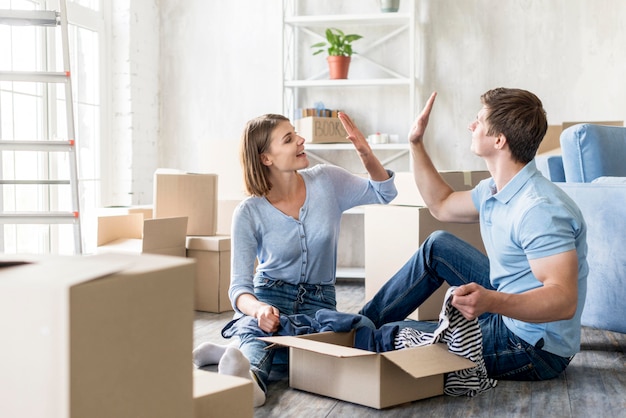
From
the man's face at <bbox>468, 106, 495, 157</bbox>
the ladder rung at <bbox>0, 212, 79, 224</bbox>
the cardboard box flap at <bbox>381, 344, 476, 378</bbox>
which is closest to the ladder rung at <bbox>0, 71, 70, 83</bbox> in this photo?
the ladder rung at <bbox>0, 212, 79, 224</bbox>

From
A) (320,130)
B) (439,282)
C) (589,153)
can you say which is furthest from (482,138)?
(320,130)

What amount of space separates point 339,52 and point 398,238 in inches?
65.2

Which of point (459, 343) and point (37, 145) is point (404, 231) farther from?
point (37, 145)

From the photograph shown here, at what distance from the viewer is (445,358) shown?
7.08 ft

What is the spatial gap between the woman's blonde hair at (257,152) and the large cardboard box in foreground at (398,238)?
943mm

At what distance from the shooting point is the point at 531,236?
2.07 meters

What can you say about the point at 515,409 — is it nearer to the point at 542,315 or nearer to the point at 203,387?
the point at 542,315

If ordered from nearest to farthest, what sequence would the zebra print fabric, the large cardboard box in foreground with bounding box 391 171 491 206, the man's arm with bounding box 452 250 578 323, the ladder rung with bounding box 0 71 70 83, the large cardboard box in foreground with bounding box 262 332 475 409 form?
the man's arm with bounding box 452 250 578 323
the large cardboard box in foreground with bounding box 262 332 475 409
the zebra print fabric
the ladder rung with bounding box 0 71 70 83
the large cardboard box in foreground with bounding box 391 171 491 206

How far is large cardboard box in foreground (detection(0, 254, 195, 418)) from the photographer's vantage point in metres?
1.00

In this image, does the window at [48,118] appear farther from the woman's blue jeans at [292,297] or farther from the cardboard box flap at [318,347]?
the cardboard box flap at [318,347]

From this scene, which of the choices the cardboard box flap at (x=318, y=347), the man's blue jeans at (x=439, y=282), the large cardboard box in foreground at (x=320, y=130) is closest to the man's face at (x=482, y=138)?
the man's blue jeans at (x=439, y=282)

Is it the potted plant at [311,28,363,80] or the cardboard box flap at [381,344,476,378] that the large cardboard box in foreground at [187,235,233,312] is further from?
the cardboard box flap at [381,344,476,378]

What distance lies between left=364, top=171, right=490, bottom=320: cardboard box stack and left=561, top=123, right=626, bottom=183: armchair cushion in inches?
21.0

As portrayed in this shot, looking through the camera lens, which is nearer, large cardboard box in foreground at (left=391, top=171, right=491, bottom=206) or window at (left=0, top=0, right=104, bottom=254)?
large cardboard box in foreground at (left=391, top=171, right=491, bottom=206)
